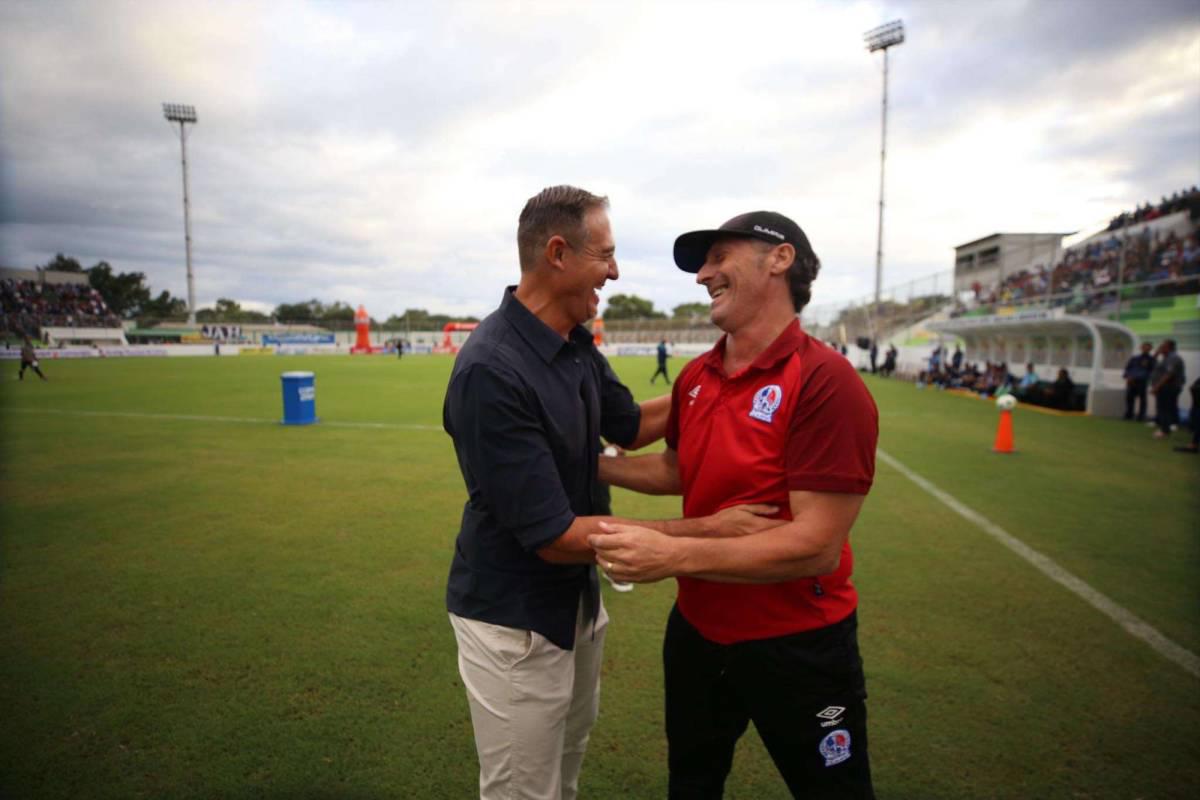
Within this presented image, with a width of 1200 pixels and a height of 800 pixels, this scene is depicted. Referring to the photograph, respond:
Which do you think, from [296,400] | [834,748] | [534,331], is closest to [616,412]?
[534,331]

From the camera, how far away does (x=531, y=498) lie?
5.78 ft

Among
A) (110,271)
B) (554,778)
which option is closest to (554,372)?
(554,778)

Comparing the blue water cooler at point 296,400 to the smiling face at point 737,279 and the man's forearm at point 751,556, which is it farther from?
the man's forearm at point 751,556

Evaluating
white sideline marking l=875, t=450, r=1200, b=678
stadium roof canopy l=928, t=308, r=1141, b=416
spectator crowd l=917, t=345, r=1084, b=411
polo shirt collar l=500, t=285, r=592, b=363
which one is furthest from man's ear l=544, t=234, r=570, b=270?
spectator crowd l=917, t=345, r=1084, b=411

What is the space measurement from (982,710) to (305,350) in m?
62.7

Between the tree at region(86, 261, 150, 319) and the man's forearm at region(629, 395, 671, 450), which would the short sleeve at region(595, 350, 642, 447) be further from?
the tree at region(86, 261, 150, 319)

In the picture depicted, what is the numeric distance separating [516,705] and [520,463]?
822 mm

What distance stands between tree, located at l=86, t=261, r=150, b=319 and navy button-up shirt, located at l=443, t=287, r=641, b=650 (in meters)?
64.5

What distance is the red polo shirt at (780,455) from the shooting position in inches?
71.6

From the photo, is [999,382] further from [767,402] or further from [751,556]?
[751,556]

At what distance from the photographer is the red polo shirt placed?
182 cm

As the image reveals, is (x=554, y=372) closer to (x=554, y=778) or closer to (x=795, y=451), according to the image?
(x=795, y=451)

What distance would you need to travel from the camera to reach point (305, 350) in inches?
2293

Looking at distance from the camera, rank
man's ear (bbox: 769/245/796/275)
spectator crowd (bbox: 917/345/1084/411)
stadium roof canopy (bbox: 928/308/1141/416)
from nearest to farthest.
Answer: man's ear (bbox: 769/245/796/275)
stadium roof canopy (bbox: 928/308/1141/416)
spectator crowd (bbox: 917/345/1084/411)
